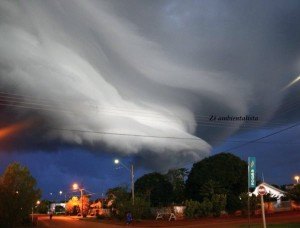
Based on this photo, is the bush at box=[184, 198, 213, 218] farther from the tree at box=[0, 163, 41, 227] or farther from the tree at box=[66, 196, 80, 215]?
the tree at box=[66, 196, 80, 215]

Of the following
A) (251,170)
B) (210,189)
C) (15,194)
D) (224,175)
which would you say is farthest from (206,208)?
(251,170)

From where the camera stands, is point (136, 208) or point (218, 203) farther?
point (136, 208)

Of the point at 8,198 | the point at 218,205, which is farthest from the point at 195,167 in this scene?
the point at 8,198

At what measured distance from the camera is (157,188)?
99.7 meters

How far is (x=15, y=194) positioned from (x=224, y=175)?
32619 mm

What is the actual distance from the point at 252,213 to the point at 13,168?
2994cm

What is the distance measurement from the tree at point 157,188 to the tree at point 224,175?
2332 cm

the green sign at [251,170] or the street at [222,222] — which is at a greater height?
the green sign at [251,170]

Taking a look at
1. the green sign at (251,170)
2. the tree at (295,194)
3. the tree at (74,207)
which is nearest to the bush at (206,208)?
the tree at (295,194)

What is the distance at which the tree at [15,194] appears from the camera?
4681 centimetres

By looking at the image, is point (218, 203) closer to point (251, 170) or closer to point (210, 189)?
point (210, 189)

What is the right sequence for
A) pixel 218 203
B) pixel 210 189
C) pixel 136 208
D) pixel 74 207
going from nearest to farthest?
pixel 218 203 < pixel 136 208 < pixel 210 189 < pixel 74 207

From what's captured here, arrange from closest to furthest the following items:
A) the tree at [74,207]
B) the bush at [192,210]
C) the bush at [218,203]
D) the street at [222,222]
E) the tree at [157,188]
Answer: the street at [222,222] → the bush at [192,210] → the bush at [218,203] → the tree at [157,188] → the tree at [74,207]

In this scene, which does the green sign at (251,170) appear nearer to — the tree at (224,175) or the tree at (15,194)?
the tree at (15,194)
